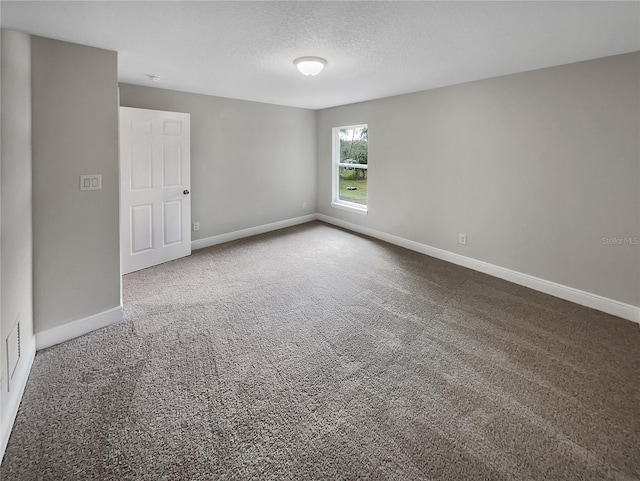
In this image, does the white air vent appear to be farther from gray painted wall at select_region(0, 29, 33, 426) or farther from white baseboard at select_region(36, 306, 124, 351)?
white baseboard at select_region(36, 306, 124, 351)

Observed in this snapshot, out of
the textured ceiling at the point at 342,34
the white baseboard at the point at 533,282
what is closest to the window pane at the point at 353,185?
the white baseboard at the point at 533,282

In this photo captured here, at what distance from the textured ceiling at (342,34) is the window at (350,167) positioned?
2.28m

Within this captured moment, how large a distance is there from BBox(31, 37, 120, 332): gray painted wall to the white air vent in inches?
19.6

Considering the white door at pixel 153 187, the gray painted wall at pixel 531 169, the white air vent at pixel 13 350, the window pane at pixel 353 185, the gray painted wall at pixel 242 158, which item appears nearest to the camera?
the white air vent at pixel 13 350

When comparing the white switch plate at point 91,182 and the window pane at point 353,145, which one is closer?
the white switch plate at point 91,182

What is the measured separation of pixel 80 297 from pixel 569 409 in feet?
11.6

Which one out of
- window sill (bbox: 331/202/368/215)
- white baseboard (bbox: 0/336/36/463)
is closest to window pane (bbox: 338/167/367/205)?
window sill (bbox: 331/202/368/215)

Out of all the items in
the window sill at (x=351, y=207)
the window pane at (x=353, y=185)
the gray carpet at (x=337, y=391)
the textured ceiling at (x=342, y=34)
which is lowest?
the gray carpet at (x=337, y=391)

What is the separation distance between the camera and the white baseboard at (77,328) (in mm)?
2520

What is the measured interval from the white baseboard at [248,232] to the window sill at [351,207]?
0.71 m

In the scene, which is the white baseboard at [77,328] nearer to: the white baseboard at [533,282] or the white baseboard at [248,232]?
the white baseboard at [248,232]

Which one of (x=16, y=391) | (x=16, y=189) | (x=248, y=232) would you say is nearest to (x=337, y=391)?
(x=16, y=391)

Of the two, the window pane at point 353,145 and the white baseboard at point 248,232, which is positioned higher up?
the window pane at point 353,145

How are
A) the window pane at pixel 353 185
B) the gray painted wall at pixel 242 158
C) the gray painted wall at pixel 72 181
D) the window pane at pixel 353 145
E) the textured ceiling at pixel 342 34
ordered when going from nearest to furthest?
1. the textured ceiling at pixel 342 34
2. the gray painted wall at pixel 72 181
3. the gray painted wall at pixel 242 158
4. the window pane at pixel 353 145
5. the window pane at pixel 353 185
